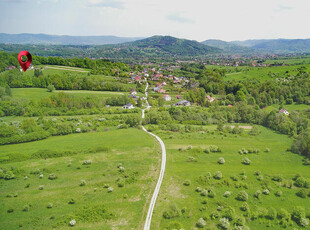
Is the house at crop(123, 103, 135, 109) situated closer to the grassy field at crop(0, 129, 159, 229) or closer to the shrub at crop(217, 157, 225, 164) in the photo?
the grassy field at crop(0, 129, 159, 229)

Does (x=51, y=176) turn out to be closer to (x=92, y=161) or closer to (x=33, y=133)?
(x=92, y=161)

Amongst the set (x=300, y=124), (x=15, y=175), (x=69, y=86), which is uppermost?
(x=69, y=86)

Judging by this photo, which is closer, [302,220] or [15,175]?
[302,220]

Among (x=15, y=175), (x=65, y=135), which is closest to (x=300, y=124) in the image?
(x=65, y=135)

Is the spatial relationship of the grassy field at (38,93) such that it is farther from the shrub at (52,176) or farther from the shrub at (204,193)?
the shrub at (204,193)

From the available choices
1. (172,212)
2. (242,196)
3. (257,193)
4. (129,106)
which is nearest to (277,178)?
(257,193)

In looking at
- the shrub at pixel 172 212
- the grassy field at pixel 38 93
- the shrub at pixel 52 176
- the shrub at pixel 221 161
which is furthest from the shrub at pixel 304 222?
the grassy field at pixel 38 93

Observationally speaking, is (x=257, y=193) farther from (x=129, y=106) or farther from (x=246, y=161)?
(x=129, y=106)
